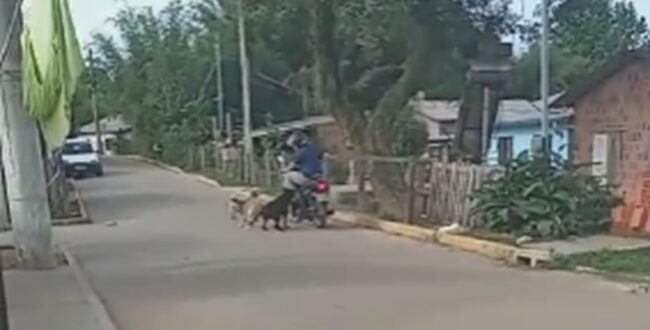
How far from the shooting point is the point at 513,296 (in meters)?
12.8

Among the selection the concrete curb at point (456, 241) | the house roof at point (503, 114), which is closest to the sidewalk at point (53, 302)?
the concrete curb at point (456, 241)

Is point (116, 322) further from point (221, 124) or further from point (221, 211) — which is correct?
point (221, 124)

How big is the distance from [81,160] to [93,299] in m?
40.2

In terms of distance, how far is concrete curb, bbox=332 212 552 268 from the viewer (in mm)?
16344

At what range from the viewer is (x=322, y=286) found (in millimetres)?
14141

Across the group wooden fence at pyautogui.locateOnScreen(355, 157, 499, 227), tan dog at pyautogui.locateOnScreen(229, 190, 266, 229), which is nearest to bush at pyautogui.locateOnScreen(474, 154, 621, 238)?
wooden fence at pyautogui.locateOnScreen(355, 157, 499, 227)

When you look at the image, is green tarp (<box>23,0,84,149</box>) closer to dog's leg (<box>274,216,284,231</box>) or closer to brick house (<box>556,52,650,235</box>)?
brick house (<box>556,52,650,235</box>)

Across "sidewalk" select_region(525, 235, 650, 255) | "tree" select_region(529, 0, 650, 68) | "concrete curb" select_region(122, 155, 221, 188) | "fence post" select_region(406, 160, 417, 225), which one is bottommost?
"concrete curb" select_region(122, 155, 221, 188)

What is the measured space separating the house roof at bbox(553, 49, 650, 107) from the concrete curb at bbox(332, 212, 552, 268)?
449 cm

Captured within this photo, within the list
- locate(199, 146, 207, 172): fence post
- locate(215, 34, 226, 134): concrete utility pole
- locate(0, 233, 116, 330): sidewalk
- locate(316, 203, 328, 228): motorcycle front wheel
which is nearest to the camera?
locate(0, 233, 116, 330): sidewalk

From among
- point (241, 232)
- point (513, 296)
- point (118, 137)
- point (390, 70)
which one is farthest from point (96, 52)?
point (513, 296)

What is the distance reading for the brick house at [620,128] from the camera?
66.5ft

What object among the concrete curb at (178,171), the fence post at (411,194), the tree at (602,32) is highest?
the tree at (602,32)

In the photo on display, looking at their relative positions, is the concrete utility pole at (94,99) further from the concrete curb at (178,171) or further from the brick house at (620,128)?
the brick house at (620,128)
